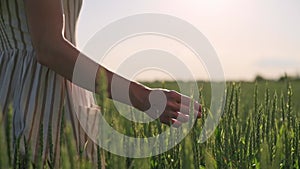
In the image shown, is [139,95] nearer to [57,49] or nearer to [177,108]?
[177,108]

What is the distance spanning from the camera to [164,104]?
3.71ft

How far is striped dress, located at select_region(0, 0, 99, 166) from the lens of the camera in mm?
1369

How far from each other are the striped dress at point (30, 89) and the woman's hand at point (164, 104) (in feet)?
0.92

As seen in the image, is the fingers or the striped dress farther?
the striped dress

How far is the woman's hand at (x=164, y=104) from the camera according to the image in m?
1.12

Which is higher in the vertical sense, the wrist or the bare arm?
the bare arm

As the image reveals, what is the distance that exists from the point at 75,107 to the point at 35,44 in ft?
0.84

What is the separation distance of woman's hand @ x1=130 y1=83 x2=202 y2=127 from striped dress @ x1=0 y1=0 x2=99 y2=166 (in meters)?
0.28

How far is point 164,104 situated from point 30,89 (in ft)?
1.37

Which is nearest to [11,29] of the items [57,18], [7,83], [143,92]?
[7,83]

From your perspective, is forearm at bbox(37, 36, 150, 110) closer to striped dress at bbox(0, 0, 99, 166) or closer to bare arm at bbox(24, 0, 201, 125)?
bare arm at bbox(24, 0, 201, 125)

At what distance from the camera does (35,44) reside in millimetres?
1233

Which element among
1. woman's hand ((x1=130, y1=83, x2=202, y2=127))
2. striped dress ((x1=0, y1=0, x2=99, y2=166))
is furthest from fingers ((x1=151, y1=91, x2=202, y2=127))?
striped dress ((x1=0, y1=0, x2=99, y2=166))

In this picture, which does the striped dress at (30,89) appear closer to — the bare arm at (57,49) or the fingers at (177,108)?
the bare arm at (57,49)
